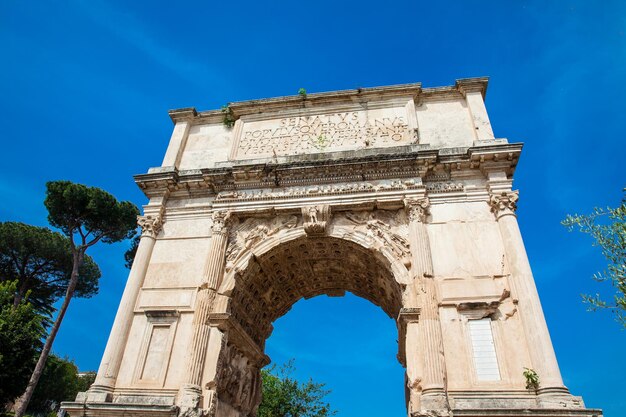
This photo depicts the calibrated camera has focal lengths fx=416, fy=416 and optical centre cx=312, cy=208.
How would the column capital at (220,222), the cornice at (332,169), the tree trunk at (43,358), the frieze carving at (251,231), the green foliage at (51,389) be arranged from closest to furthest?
the cornice at (332,169) < the frieze carving at (251,231) < the column capital at (220,222) < the tree trunk at (43,358) < the green foliage at (51,389)

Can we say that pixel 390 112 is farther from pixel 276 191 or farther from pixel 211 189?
pixel 211 189

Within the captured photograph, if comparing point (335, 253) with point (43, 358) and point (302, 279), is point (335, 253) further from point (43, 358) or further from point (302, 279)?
point (43, 358)

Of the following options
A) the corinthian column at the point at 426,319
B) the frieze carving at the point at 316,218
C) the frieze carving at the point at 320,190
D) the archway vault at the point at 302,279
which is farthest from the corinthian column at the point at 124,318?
the corinthian column at the point at 426,319

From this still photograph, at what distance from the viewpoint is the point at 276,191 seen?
1118 cm

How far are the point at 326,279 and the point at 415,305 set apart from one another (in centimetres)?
418

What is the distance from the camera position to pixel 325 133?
12.2 meters

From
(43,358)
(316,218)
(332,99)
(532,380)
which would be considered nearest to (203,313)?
(316,218)

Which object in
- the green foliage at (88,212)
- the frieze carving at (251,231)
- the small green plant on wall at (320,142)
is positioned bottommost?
the frieze carving at (251,231)

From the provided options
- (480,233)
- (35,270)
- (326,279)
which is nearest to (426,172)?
(480,233)

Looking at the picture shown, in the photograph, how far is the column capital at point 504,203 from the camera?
972cm

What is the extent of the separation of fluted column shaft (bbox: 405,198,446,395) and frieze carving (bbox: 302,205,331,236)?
201 cm

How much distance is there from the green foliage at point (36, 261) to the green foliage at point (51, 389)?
4089 mm

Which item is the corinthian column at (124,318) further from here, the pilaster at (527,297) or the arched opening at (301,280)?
the pilaster at (527,297)

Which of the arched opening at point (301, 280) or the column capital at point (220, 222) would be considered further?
the column capital at point (220, 222)
